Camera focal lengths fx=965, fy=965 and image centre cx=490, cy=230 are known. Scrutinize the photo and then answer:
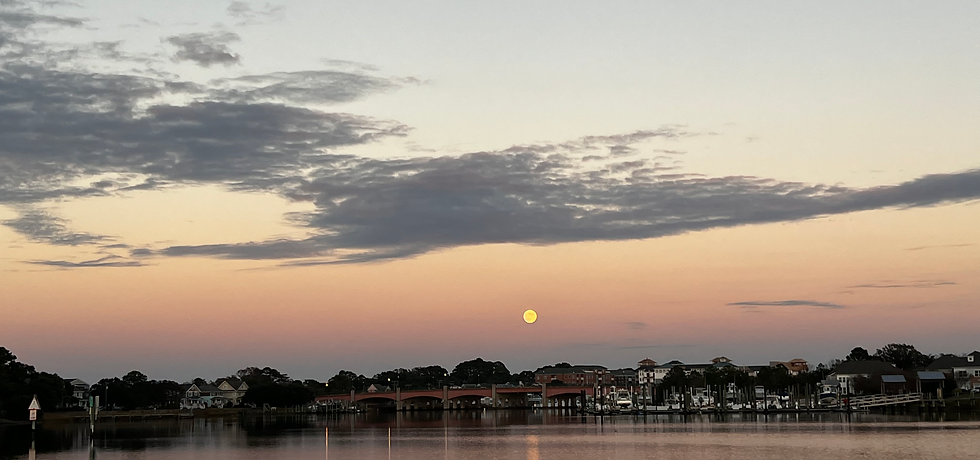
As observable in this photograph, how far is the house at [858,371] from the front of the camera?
187 m

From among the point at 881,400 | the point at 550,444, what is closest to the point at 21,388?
the point at 550,444

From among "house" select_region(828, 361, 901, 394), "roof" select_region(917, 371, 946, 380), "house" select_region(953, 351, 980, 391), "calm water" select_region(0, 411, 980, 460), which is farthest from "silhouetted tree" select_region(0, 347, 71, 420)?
"house" select_region(953, 351, 980, 391)

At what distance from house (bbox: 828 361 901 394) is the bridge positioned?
3363cm

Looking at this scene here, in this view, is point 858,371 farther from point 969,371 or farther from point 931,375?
point 969,371

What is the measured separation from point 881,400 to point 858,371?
5032 centimetres

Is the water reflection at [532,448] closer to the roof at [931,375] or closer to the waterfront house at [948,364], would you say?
the roof at [931,375]

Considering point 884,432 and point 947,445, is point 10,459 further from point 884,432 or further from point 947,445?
point 884,432

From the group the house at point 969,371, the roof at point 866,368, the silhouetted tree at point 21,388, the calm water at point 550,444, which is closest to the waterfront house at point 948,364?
the house at point 969,371

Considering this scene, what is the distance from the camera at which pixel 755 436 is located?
255 ft

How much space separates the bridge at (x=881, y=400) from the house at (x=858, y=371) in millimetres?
33634

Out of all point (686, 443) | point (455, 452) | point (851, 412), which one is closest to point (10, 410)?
point (455, 452)

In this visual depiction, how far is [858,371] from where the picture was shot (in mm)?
193375

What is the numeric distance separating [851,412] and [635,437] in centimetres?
6874

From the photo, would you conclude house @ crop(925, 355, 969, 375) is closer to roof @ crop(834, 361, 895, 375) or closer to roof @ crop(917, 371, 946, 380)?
roof @ crop(917, 371, 946, 380)
